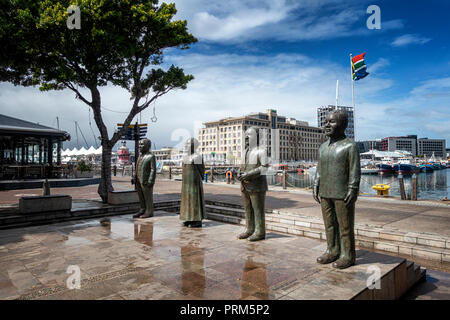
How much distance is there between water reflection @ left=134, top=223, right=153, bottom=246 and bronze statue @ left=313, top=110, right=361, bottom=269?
3355 millimetres

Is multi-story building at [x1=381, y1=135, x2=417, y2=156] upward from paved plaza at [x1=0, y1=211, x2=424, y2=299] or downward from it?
upward

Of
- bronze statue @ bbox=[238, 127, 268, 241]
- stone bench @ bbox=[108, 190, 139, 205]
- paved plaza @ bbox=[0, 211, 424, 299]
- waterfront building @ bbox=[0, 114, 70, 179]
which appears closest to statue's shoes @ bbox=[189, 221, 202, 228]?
paved plaza @ bbox=[0, 211, 424, 299]

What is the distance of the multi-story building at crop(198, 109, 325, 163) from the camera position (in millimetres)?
110188

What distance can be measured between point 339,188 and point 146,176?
5682 mm

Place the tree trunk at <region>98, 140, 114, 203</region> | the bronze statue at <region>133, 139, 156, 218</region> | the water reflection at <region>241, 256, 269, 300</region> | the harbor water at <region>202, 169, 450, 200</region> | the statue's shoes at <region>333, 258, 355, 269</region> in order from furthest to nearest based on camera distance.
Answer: the harbor water at <region>202, 169, 450, 200</region>, the tree trunk at <region>98, 140, 114, 203</region>, the bronze statue at <region>133, 139, 156, 218</region>, the statue's shoes at <region>333, 258, 355, 269</region>, the water reflection at <region>241, 256, 269, 300</region>

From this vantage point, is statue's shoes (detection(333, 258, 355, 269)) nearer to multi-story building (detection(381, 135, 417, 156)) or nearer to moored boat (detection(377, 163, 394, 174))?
moored boat (detection(377, 163, 394, 174))

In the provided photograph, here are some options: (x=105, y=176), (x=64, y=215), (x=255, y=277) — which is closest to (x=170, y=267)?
(x=255, y=277)

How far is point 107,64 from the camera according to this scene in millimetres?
10062

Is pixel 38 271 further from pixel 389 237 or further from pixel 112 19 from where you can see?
pixel 112 19

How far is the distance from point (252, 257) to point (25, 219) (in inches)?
260

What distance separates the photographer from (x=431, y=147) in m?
182

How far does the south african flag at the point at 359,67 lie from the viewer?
64.1 ft

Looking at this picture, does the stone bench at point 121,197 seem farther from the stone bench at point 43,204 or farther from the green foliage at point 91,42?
the green foliage at point 91,42
